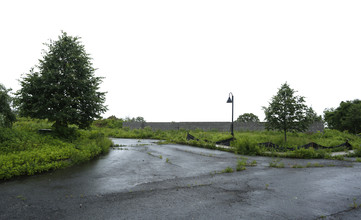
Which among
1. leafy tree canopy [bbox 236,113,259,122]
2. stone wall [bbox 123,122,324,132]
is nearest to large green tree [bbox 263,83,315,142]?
stone wall [bbox 123,122,324,132]

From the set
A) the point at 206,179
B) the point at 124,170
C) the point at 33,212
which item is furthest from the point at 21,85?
the point at 206,179

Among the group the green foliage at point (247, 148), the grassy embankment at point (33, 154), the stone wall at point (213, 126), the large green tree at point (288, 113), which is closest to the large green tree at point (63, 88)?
the grassy embankment at point (33, 154)

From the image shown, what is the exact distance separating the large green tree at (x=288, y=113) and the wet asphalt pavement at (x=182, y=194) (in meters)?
8.64

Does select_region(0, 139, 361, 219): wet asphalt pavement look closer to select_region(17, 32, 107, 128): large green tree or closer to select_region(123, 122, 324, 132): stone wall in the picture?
select_region(17, 32, 107, 128): large green tree

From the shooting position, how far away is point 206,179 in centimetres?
722

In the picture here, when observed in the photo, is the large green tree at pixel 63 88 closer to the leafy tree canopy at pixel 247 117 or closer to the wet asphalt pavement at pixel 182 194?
the wet asphalt pavement at pixel 182 194

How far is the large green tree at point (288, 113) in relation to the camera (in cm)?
1684

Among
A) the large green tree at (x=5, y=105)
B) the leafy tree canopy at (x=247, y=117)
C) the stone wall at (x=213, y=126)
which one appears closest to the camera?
the large green tree at (x=5, y=105)

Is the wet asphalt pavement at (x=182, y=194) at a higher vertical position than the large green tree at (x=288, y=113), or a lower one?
lower

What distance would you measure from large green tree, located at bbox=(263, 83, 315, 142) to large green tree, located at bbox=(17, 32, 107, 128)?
12.9m

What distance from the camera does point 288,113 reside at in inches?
675

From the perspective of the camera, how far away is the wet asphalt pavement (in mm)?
4305

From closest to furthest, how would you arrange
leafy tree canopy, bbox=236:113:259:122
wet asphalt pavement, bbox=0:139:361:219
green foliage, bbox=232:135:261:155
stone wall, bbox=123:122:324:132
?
1. wet asphalt pavement, bbox=0:139:361:219
2. green foliage, bbox=232:135:261:155
3. stone wall, bbox=123:122:324:132
4. leafy tree canopy, bbox=236:113:259:122

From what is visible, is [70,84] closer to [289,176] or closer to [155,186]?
[155,186]
